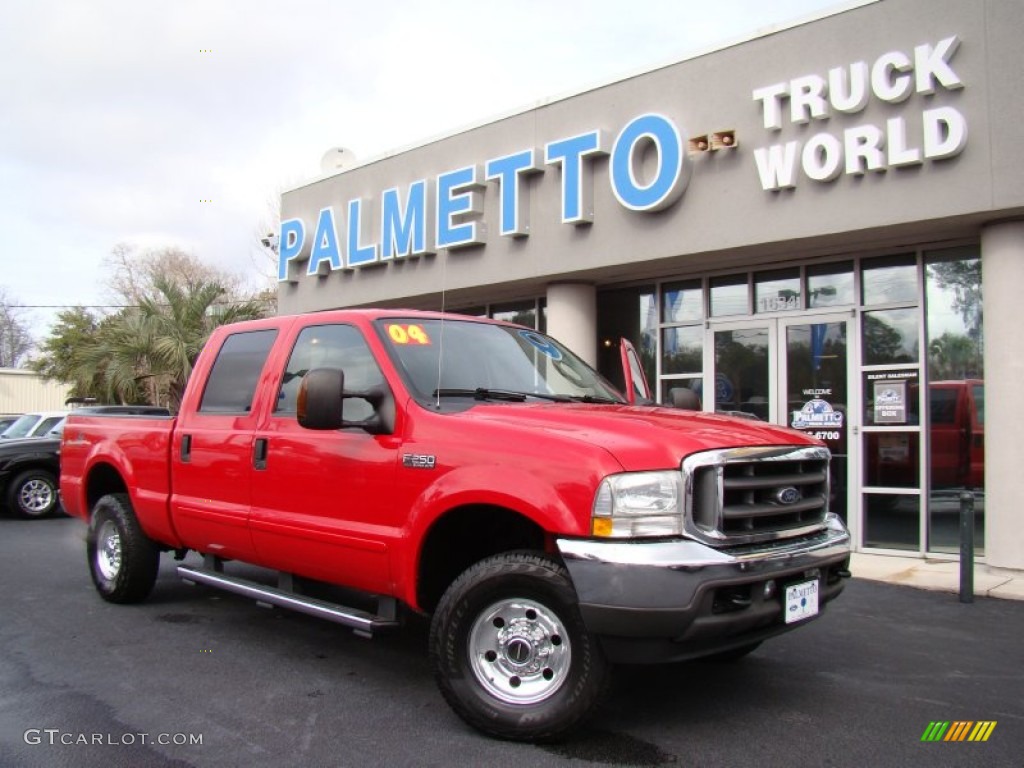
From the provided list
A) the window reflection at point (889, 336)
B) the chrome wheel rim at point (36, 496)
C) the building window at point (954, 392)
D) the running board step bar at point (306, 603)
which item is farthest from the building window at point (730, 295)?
the chrome wheel rim at point (36, 496)

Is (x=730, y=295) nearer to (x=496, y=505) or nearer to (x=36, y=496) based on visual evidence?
(x=496, y=505)

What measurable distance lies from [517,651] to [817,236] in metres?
6.28

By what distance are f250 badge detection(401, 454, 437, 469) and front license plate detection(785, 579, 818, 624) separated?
1.67 meters

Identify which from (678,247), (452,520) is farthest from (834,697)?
(678,247)

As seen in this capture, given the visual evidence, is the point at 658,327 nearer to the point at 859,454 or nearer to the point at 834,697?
the point at 859,454

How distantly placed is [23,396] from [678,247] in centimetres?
3931

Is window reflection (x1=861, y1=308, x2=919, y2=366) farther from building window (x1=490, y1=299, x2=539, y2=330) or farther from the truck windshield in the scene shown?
the truck windshield

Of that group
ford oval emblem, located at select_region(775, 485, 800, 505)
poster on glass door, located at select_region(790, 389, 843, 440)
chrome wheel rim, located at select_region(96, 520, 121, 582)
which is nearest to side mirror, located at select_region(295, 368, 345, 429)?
ford oval emblem, located at select_region(775, 485, 800, 505)

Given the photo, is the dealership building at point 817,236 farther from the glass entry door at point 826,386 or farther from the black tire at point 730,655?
the black tire at point 730,655

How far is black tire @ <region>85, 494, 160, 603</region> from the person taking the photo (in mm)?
6000

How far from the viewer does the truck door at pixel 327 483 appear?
418 centimetres

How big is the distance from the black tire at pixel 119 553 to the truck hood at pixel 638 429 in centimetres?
328

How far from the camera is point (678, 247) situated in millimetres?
9531

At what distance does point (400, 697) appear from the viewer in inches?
169
